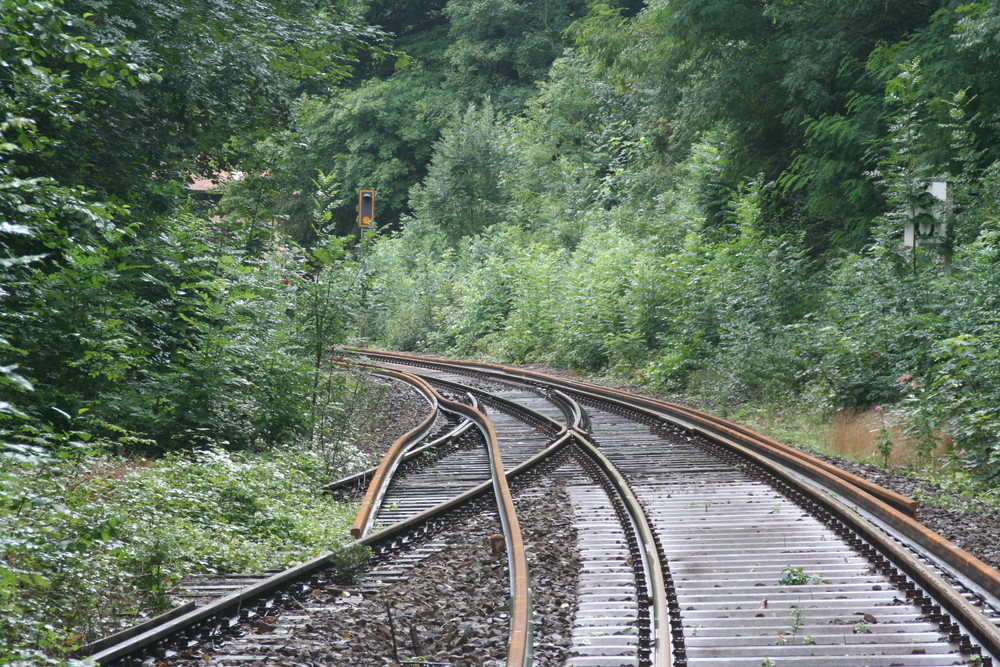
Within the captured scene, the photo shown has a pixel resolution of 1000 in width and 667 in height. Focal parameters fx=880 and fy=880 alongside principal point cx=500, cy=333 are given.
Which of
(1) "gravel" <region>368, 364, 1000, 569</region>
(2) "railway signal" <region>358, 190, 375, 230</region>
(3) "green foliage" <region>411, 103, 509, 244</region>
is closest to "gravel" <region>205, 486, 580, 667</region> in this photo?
(1) "gravel" <region>368, 364, 1000, 569</region>

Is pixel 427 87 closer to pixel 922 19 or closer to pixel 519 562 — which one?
pixel 922 19

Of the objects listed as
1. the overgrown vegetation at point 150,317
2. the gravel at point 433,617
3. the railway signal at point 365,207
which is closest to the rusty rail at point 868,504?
the gravel at point 433,617

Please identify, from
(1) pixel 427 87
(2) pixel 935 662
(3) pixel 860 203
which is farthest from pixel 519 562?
(1) pixel 427 87

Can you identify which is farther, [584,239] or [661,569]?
[584,239]

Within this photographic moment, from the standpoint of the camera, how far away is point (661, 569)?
6262 millimetres

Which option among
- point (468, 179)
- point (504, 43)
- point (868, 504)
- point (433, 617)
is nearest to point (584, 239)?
point (468, 179)

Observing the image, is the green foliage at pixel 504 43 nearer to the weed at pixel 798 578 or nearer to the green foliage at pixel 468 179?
the green foliage at pixel 468 179

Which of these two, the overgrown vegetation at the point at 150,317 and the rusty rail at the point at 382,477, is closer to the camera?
the overgrown vegetation at the point at 150,317

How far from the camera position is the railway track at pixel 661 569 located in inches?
194

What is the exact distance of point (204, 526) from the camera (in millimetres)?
7469

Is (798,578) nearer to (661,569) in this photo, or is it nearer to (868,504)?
(661,569)

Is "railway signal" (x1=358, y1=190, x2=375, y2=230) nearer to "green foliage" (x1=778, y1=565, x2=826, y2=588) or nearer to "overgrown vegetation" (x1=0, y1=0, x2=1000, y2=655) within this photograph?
"overgrown vegetation" (x1=0, y1=0, x2=1000, y2=655)

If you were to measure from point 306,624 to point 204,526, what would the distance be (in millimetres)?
2431

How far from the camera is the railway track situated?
4934 millimetres
